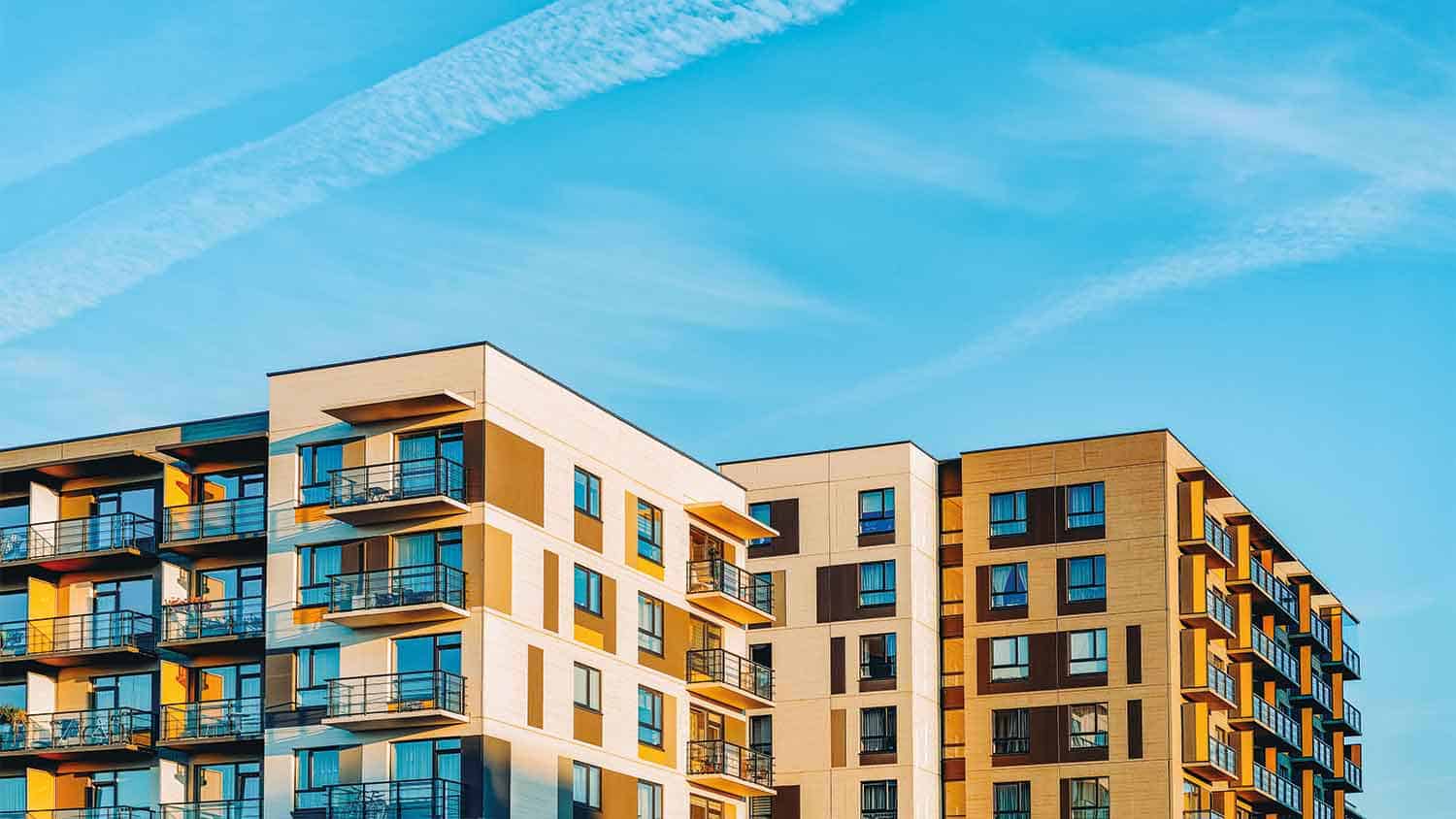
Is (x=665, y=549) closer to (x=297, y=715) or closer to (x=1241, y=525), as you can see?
(x=297, y=715)

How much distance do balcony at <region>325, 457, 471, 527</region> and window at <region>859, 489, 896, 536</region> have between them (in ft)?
93.2

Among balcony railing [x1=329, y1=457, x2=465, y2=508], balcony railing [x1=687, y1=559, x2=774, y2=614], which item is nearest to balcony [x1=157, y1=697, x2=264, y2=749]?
balcony railing [x1=329, y1=457, x2=465, y2=508]

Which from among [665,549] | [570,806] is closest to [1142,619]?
[665,549]

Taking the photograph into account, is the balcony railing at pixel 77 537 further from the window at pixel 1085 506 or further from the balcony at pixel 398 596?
the window at pixel 1085 506

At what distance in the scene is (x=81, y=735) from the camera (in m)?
67.9

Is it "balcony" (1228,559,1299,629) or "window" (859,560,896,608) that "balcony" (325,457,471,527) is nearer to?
"window" (859,560,896,608)

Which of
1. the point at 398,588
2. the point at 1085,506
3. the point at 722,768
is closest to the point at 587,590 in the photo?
the point at 398,588

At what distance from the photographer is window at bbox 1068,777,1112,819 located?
85.6 m

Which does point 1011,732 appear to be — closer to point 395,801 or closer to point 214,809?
point 395,801

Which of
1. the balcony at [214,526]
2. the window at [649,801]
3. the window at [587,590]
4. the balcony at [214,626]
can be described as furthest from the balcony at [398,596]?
the window at [649,801]

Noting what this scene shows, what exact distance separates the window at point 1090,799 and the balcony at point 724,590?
15706 mm

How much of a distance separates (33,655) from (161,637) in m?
4.12

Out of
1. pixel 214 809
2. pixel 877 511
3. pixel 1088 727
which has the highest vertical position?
pixel 877 511

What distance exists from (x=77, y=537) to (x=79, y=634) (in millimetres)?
2917
